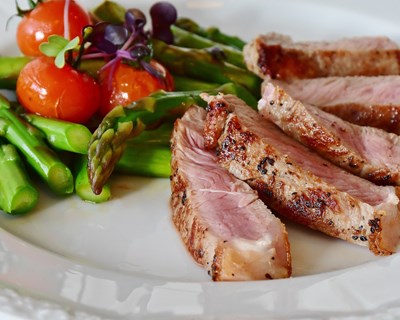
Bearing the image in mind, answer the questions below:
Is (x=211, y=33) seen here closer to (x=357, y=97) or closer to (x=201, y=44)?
(x=201, y=44)

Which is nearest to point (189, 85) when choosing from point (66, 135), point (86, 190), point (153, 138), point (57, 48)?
point (153, 138)

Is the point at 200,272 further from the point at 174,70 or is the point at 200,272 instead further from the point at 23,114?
the point at 174,70

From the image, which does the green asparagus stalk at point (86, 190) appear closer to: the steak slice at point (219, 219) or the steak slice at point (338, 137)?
the steak slice at point (219, 219)

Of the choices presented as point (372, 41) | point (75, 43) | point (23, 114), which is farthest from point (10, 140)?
point (372, 41)

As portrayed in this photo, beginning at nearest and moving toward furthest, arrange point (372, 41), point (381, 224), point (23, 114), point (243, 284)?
point (243, 284), point (381, 224), point (23, 114), point (372, 41)

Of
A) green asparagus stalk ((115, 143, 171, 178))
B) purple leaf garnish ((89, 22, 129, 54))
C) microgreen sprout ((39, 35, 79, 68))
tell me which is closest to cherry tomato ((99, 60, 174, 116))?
purple leaf garnish ((89, 22, 129, 54))

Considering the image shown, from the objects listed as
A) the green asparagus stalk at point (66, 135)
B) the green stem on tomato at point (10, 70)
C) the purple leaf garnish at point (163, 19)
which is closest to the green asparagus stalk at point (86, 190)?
the green asparagus stalk at point (66, 135)
